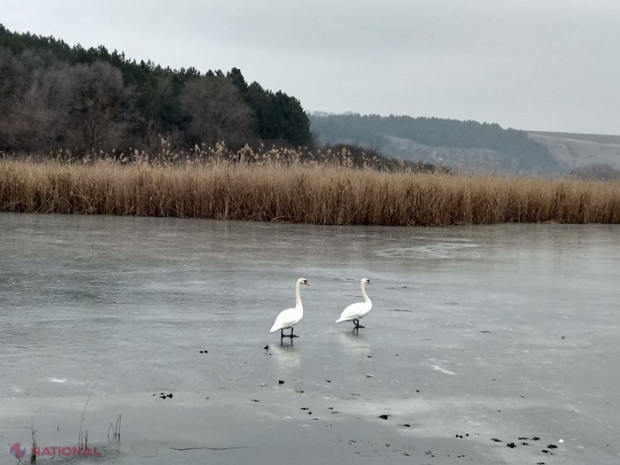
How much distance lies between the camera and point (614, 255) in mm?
15406

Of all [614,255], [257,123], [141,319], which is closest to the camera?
[141,319]

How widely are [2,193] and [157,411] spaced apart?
1782cm

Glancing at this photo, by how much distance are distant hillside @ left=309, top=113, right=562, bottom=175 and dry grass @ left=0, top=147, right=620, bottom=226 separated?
117894mm

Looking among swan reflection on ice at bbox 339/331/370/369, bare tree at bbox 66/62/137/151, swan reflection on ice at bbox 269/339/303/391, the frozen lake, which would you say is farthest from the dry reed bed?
bare tree at bbox 66/62/137/151

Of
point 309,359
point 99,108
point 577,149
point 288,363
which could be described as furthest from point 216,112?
point 577,149

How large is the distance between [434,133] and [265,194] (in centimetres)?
14185

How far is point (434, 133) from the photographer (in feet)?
527

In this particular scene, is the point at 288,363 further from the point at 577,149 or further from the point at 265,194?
the point at 577,149

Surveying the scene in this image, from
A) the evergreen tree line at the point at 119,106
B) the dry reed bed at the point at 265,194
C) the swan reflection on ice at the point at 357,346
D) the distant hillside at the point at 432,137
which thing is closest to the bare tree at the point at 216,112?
the evergreen tree line at the point at 119,106

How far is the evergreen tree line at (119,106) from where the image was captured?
2320 inches

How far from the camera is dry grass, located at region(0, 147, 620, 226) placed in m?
20.8

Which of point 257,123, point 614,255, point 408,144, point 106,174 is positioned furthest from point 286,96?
point 408,144

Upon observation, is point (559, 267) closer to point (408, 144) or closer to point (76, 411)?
Answer: point (76, 411)

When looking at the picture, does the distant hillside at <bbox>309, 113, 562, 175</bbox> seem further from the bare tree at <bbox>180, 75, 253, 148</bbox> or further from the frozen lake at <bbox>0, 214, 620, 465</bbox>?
the frozen lake at <bbox>0, 214, 620, 465</bbox>
